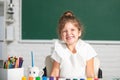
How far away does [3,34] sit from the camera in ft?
8.41

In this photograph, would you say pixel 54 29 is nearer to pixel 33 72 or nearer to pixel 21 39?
pixel 21 39

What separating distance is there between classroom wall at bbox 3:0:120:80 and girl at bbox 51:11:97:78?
4.27 feet

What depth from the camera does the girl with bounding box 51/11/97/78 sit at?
135 cm

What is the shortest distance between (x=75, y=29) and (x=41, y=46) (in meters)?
1.40

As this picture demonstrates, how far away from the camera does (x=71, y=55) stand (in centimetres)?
137

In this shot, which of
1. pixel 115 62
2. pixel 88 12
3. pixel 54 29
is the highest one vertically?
pixel 88 12

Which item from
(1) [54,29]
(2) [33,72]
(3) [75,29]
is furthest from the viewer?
(1) [54,29]

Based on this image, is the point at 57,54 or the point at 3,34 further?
the point at 3,34

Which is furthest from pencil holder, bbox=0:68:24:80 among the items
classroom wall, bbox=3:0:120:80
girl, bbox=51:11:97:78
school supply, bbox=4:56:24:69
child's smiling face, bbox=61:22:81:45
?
classroom wall, bbox=3:0:120:80

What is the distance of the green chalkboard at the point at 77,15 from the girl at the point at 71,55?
4.21 feet

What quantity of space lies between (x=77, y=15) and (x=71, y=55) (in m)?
1.39

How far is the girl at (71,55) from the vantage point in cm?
135

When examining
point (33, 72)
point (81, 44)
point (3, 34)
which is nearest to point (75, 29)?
point (81, 44)

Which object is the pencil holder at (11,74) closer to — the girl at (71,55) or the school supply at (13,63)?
the school supply at (13,63)
